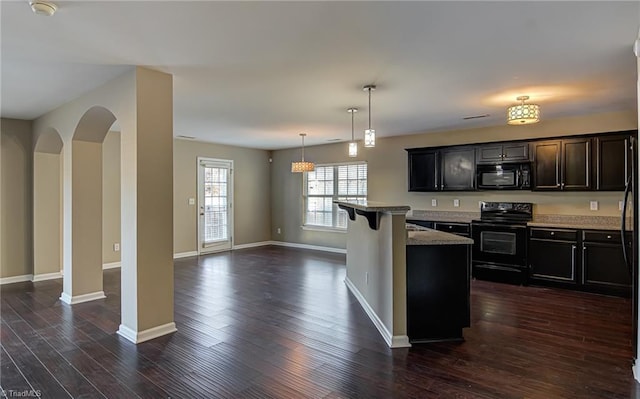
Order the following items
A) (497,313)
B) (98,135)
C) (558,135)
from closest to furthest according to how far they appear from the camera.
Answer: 1. (497,313)
2. (98,135)
3. (558,135)

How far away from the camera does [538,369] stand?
2.70 m


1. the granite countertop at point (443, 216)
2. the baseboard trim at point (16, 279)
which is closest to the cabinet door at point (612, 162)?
the granite countertop at point (443, 216)

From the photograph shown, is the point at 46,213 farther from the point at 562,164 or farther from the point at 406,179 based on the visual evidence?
the point at 562,164

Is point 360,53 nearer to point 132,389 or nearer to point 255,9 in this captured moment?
point 255,9

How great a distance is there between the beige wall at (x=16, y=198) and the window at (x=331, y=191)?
16.9ft

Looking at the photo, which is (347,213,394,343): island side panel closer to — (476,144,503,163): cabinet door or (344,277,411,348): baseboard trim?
(344,277,411,348): baseboard trim

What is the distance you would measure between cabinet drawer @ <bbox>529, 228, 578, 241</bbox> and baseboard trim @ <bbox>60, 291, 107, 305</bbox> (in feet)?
19.0

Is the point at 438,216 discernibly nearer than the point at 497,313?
No

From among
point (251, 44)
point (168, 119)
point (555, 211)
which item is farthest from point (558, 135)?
point (168, 119)

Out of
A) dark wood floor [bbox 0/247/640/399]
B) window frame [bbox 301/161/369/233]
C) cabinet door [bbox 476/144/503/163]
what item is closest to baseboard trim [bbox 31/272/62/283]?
dark wood floor [bbox 0/247/640/399]

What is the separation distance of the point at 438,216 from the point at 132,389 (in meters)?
5.27

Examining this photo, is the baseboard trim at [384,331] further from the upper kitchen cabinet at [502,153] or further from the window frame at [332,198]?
the window frame at [332,198]

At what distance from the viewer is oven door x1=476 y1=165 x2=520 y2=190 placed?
5.55 metres

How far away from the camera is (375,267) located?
3709 millimetres
